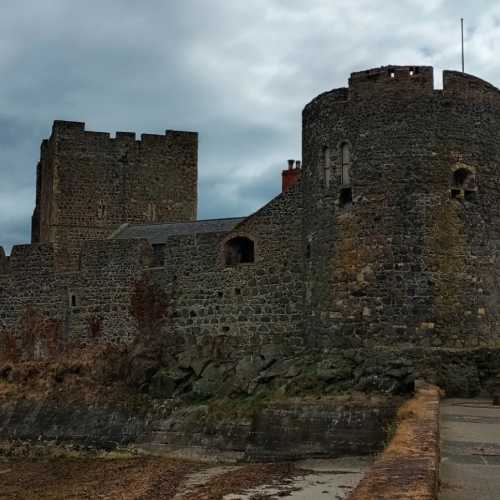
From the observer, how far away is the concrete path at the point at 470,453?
8.73 m

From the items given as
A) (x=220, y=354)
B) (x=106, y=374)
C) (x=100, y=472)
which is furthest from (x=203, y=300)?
(x=100, y=472)

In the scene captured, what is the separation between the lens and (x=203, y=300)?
24.4 m

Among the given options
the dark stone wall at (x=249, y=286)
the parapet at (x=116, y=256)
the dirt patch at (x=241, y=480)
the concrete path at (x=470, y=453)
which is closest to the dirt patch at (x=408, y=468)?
the concrete path at (x=470, y=453)

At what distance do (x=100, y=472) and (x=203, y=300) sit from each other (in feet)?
23.1

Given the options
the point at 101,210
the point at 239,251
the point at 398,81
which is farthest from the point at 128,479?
the point at 101,210

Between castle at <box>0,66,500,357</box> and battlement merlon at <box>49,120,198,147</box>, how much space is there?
9.20 metres

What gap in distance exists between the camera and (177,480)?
16844 millimetres

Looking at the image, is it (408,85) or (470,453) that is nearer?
(470,453)

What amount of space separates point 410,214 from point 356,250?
1.66 metres

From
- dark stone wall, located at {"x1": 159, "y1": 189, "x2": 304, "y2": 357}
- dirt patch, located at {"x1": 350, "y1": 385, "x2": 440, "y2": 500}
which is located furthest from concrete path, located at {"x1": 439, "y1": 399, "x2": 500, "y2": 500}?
dark stone wall, located at {"x1": 159, "y1": 189, "x2": 304, "y2": 357}

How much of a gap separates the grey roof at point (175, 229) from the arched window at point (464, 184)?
345 inches

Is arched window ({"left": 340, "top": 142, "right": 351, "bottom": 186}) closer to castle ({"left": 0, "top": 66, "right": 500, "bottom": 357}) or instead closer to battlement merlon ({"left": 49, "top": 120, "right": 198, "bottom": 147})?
castle ({"left": 0, "top": 66, "right": 500, "bottom": 357})

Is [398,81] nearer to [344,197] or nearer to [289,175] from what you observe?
[344,197]

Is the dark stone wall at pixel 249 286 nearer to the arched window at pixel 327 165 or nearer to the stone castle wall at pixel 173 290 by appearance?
the stone castle wall at pixel 173 290
